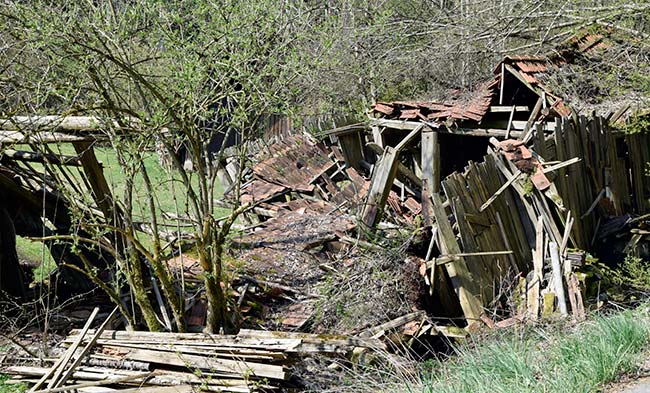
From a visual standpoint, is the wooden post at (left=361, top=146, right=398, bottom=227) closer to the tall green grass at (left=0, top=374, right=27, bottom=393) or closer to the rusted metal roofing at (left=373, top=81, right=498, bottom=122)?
the rusted metal roofing at (left=373, top=81, right=498, bottom=122)

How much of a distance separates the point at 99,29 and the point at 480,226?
503cm

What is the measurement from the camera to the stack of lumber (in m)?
5.88

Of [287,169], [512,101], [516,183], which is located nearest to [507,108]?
[512,101]

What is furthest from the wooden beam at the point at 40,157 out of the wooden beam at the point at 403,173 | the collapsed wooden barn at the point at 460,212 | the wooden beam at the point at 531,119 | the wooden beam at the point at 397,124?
the wooden beam at the point at 531,119

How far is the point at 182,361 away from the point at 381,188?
13.2ft

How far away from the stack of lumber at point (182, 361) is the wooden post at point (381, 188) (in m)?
2.77

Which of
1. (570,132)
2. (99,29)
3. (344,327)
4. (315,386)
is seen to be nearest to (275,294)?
(344,327)

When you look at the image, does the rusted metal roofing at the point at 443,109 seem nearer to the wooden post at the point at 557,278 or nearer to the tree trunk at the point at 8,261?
the wooden post at the point at 557,278

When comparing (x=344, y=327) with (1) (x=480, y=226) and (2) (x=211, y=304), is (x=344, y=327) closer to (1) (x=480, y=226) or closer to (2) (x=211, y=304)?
(2) (x=211, y=304)

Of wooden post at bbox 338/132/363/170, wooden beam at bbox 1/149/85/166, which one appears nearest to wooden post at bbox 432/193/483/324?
wooden beam at bbox 1/149/85/166

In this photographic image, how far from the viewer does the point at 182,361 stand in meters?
6.08

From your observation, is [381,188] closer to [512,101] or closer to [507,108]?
[507,108]

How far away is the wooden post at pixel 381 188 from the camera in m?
9.07

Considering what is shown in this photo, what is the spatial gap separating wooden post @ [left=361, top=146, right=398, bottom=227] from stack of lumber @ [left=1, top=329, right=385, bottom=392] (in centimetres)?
277
